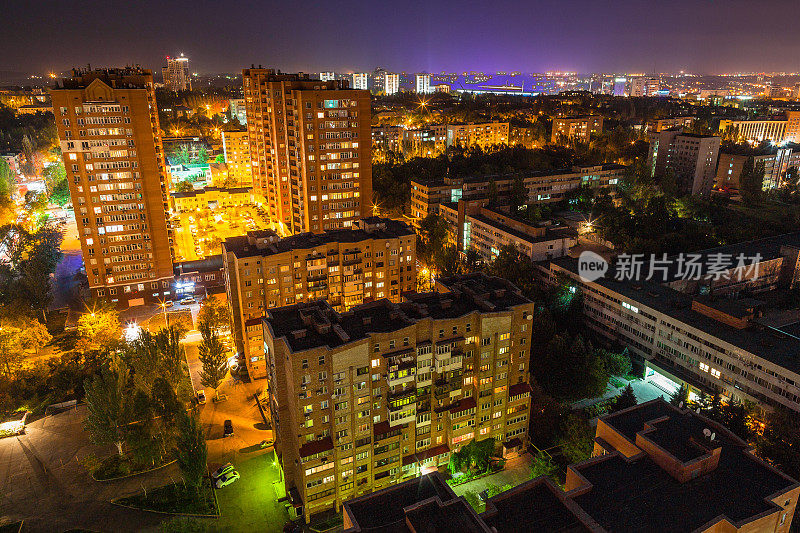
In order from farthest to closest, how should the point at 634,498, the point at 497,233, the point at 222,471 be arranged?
the point at 497,233
the point at 222,471
the point at 634,498

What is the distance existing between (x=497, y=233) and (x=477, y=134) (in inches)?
1676

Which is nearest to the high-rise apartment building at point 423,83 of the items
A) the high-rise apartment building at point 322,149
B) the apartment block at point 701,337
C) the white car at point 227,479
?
the high-rise apartment building at point 322,149

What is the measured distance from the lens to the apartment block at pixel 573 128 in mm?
79688

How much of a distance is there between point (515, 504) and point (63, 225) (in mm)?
60703

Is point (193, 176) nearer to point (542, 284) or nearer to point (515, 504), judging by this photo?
point (542, 284)

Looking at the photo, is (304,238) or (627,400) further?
(304,238)

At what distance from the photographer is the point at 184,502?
2119 centimetres

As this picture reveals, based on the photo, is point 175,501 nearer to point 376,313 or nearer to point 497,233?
point 376,313

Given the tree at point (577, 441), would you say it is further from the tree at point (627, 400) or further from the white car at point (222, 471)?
the white car at point (222, 471)

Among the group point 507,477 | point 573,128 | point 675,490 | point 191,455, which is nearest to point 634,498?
point 675,490

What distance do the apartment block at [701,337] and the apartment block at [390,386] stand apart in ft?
33.0

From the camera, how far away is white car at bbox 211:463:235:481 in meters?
22.3

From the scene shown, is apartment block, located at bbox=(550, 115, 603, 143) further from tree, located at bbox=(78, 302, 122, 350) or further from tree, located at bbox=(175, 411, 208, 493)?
tree, located at bbox=(175, 411, 208, 493)

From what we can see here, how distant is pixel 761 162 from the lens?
60000 mm
